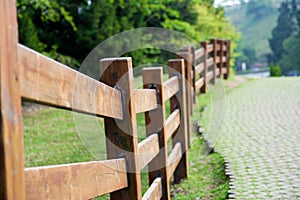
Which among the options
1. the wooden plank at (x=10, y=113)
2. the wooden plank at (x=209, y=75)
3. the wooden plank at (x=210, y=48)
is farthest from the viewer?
the wooden plank at (x=210, y=48)

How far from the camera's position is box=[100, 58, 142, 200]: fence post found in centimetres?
259

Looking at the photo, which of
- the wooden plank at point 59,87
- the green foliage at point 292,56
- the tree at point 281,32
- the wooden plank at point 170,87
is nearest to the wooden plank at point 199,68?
the wooden plank at point 170,87

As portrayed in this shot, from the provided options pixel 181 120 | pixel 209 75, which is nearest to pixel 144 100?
pixel 181 120

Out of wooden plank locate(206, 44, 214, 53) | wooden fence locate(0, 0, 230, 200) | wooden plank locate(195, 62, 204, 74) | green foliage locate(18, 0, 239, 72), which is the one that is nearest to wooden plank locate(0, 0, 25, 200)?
wooden fence locate(0, 0, 230, 200)

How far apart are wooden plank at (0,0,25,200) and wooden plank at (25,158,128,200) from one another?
0.15 meters

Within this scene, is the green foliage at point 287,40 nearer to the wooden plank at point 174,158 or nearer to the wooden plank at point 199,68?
the wooden plank at point 199,68

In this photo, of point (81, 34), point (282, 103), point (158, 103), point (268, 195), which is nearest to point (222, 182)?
point (268, 195)

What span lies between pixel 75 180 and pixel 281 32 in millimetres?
43950

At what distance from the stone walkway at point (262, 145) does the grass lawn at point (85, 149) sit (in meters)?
0.20

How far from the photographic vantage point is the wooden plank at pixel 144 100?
9.75 feet

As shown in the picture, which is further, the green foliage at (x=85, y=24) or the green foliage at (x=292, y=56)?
the green foliage at (x=292, y=56)

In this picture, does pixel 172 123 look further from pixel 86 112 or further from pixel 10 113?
pixel 10 113

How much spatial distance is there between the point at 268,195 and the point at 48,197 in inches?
97.6

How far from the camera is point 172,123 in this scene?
443cm
